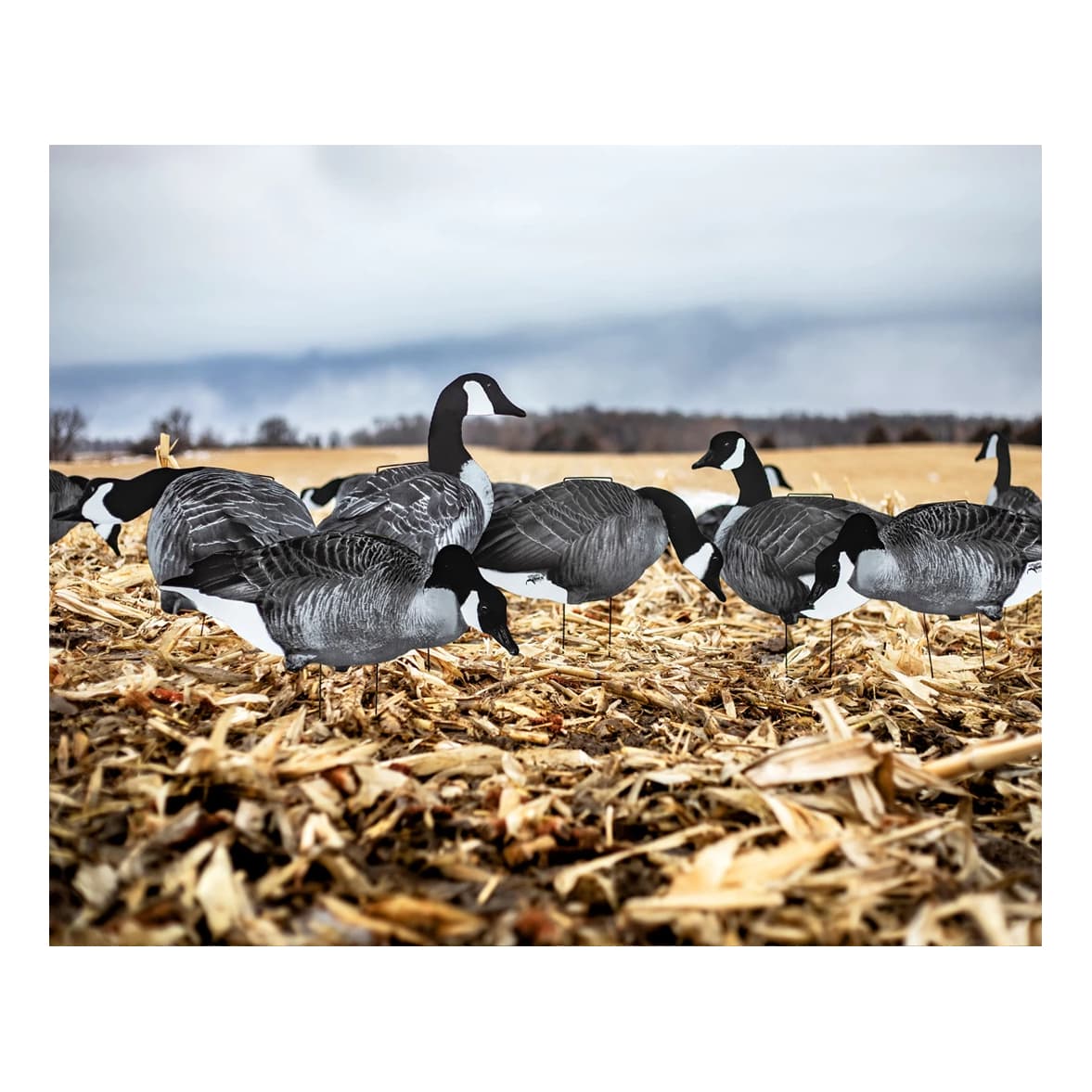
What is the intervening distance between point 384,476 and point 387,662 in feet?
2.27

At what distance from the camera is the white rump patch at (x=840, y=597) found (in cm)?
340

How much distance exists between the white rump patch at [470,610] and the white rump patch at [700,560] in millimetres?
923

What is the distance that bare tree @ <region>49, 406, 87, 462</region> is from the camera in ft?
11.2

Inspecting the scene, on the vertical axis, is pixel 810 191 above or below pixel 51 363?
above

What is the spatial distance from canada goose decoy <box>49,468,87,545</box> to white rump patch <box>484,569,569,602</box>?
5.13ft

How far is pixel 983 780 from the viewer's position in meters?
2.95

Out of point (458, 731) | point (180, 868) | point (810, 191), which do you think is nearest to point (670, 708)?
point (458, 731)

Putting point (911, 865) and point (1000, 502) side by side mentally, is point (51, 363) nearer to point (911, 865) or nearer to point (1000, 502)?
point (911, 865)

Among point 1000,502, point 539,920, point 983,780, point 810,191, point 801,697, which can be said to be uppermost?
point 810,191

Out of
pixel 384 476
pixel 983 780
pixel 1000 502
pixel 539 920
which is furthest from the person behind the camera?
pixel 1000 502

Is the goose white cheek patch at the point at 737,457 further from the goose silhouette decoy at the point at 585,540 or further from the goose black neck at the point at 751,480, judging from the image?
the goose silhouette decoy at the point at 585,540

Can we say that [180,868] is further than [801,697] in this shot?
No

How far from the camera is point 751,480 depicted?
3.78 meters

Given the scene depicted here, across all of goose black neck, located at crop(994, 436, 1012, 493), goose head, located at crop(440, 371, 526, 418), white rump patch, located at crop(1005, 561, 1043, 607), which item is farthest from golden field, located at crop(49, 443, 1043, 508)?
white rump patch, located at crop(1005, 561, 1043, 607)
